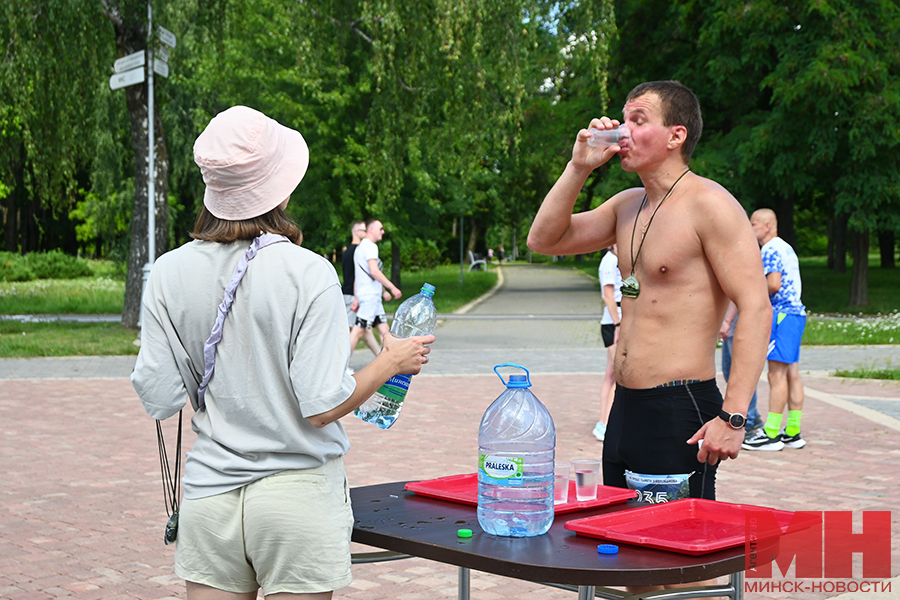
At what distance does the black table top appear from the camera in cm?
219

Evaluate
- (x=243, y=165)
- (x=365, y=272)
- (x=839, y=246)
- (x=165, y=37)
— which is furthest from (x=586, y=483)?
(x=839, y=246)

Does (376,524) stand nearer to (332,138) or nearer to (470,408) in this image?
(470,408)

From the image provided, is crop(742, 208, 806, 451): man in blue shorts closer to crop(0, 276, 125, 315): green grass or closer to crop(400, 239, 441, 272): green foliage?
crop(0, 276, 125, 315): green grass

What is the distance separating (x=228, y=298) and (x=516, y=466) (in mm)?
813

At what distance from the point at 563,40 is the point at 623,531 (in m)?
15.3

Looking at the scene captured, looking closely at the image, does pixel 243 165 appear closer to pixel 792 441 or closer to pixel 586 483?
pixel 586 483

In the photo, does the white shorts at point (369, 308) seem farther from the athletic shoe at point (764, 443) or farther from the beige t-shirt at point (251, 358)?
the beige t-shirt at point (251, 358)

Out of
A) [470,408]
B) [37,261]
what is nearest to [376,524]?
[470,408]

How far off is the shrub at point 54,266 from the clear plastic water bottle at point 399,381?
3867 centimetres

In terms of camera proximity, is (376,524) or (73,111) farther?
(73,111)

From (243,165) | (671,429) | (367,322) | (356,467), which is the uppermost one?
(243,165)

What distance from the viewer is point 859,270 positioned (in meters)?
26.2

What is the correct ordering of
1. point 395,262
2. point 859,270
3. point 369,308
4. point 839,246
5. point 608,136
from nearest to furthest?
point 608,136 < point 369,308 < point 859,270 < point 395,262 < point 839,246

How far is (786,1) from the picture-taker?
24.9m
